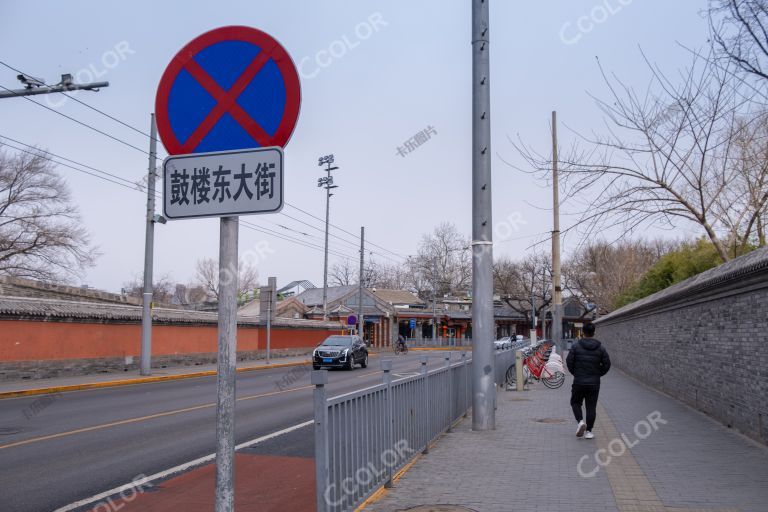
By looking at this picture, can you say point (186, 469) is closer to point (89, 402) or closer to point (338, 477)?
point (338, 477)

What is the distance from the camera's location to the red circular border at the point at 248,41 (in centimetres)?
324

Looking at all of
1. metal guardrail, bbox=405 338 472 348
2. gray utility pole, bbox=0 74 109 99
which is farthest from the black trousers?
metal guardrail, bbox=405 338 472 348

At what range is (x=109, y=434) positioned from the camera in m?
10.4

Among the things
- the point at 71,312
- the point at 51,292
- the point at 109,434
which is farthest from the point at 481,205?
the point at 51,292

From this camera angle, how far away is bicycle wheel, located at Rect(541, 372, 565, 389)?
61.1 ft

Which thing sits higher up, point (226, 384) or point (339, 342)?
point (226, 384)

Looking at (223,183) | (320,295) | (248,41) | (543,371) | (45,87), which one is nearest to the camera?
(223,183)

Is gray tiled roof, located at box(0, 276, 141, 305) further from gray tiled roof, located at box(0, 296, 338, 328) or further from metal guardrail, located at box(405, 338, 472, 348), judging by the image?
metal guardrail, located at box(405, 338, 472, 348)

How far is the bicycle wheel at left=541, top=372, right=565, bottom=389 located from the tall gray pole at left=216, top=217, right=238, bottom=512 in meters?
16.6

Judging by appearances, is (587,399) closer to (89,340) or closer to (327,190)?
(89,340)

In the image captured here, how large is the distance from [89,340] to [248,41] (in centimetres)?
2254

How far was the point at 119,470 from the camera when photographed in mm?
7820

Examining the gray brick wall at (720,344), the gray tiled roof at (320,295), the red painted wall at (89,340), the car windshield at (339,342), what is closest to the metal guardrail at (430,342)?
the gray tiled roof at (320,295)

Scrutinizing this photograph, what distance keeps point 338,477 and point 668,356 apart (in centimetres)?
1288
